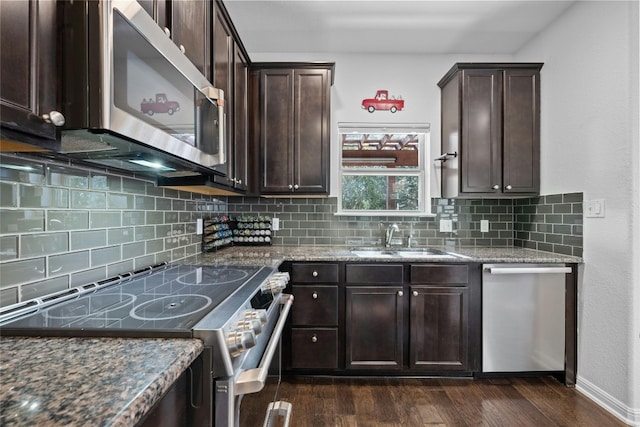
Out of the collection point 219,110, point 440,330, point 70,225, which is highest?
point 219,110

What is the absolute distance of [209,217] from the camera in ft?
8.05

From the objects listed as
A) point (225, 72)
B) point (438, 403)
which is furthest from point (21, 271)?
point (438, 403)

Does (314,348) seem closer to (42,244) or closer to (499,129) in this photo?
(42,244)

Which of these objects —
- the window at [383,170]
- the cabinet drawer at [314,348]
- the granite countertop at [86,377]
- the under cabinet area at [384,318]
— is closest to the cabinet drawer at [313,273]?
the under cabinet area at [384,318]

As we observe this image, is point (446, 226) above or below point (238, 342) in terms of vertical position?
above

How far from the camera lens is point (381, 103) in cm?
286

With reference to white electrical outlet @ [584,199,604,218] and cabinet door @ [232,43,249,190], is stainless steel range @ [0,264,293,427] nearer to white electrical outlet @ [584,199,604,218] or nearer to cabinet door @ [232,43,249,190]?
cabinet door @ [232,43,249,190]

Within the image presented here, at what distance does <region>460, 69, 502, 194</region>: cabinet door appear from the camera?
8.20 ft

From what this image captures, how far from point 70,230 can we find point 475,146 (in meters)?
2.65

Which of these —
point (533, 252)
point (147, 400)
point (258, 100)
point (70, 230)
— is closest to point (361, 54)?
point (258, 100)

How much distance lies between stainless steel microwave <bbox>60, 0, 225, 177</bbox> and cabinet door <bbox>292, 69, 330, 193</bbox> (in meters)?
1.31

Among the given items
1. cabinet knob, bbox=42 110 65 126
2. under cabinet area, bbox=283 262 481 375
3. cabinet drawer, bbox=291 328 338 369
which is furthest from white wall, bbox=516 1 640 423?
cabinet knob, bbox=42 110 65 126

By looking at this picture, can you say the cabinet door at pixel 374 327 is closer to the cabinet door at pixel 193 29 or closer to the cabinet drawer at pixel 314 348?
the cabinet drawer at pixel 314 348

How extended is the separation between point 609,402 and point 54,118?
300 cm
